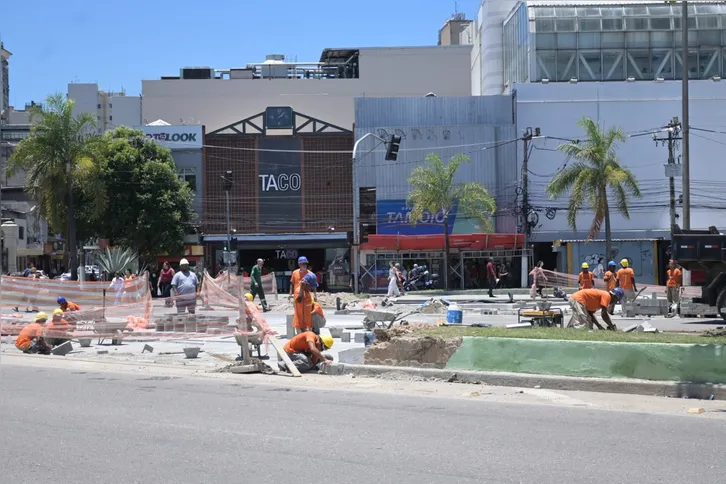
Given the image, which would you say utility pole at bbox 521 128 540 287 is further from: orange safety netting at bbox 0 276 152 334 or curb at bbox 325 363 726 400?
curb at bbox 325 363 726 400

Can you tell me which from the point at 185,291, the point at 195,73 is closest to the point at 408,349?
the point at 185,291

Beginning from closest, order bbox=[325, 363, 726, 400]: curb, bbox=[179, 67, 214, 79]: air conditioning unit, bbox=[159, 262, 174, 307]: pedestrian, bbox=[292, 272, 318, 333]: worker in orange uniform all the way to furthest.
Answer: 1. bbox=[325, 363, 726, 400]: curb
2. bbox=[292, 272, 318, 333]: worker in orange uniform
3. bbox=[159, 262, 174, 307]: pedestrian
4. bbox=[179, 67, 214, 79]: air conditioning unit

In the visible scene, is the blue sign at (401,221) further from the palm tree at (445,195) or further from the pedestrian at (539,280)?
the pedestrian at (539,280)

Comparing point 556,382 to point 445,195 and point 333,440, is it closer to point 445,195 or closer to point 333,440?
point 333,440

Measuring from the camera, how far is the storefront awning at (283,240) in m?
52.2

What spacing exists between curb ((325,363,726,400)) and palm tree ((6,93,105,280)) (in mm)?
31196

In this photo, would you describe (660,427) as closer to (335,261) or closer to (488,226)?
(488,226)

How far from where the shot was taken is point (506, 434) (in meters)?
8.72

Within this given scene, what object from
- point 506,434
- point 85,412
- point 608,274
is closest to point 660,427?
point 506,434

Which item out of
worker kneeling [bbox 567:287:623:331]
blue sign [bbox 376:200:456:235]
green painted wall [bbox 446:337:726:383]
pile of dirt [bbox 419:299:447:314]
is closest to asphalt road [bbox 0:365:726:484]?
green painted wall [bbox 446:337:726:383]

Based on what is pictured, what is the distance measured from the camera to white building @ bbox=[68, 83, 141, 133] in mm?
64375

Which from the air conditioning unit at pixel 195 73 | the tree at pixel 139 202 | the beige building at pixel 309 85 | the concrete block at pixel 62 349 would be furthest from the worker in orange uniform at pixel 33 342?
the air conditioning unit at pixel 195 73

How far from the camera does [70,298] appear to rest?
880 inches

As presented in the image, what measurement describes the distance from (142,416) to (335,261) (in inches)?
1709
